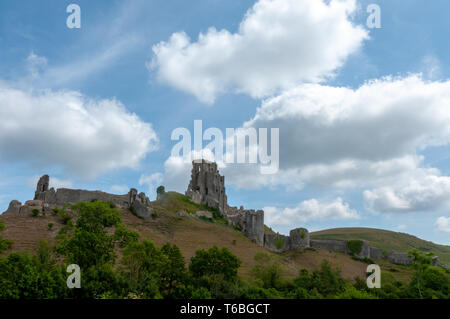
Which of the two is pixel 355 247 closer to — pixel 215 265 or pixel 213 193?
pixel 213 193

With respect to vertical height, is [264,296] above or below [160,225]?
below

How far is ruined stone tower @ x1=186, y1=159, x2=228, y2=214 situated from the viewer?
A: 14466 centimetres

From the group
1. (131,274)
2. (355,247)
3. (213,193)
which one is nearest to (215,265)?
(131,274)

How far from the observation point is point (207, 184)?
502 ft

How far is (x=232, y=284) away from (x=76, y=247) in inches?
814

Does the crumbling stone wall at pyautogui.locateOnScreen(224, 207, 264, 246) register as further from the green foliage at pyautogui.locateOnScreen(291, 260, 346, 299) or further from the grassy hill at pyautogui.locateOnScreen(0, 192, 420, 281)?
the green foliage at pyautogui.locateOnScreen(291, 260, 346, 299)

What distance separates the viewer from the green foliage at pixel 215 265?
50.4 m

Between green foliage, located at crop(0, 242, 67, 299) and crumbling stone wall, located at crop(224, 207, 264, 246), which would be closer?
green foliage, located at crop(0, 242, 67, 299)

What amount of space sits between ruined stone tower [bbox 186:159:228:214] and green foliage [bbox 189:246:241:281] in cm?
8992

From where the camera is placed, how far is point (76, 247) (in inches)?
1590

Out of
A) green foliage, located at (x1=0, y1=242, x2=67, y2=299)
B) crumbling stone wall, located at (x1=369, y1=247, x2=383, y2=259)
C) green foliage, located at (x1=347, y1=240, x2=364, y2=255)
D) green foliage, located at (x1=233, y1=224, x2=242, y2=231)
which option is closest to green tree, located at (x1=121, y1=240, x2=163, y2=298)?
green foliage, located at (x1=0, y1=242, x2=67, y2=299)

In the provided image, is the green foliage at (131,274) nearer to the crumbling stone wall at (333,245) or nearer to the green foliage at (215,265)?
the green foliage at (215,265)
